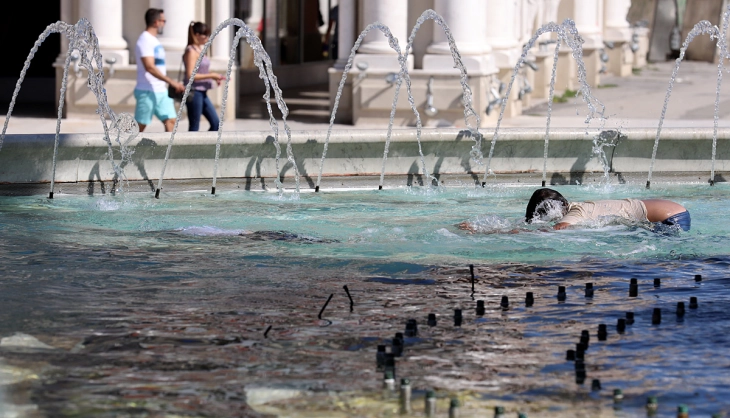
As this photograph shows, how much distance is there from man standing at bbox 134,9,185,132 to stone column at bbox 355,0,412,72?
366 cm

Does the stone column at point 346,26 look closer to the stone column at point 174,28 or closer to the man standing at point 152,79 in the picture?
the stone column at point 174,28

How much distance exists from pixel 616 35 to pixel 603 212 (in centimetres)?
2107

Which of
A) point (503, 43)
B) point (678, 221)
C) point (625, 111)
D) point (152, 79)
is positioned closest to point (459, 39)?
point (503, 43)

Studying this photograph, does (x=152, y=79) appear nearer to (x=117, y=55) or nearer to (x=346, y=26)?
(x=117, y=55)

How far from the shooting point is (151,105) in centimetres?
1330

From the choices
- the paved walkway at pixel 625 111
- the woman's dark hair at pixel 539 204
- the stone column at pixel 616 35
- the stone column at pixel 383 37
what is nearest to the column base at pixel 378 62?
the stone column at pixel 383 37

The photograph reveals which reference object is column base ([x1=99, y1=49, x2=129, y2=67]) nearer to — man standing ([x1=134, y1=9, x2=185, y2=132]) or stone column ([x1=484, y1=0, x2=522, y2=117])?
man standing ([x1=134, y1=9, x2=185, y2=132])

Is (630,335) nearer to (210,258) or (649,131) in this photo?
(210,258)

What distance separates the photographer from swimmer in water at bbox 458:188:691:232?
9.35m

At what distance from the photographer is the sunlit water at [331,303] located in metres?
5.52

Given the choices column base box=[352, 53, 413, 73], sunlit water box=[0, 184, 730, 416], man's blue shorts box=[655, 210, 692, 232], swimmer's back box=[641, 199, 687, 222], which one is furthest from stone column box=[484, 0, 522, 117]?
man's blue shorts box=[655, 210, 692, 232]

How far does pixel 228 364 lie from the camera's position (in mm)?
5855

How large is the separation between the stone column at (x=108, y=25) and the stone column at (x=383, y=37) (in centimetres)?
305

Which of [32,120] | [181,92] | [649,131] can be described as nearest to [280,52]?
[32,120]
